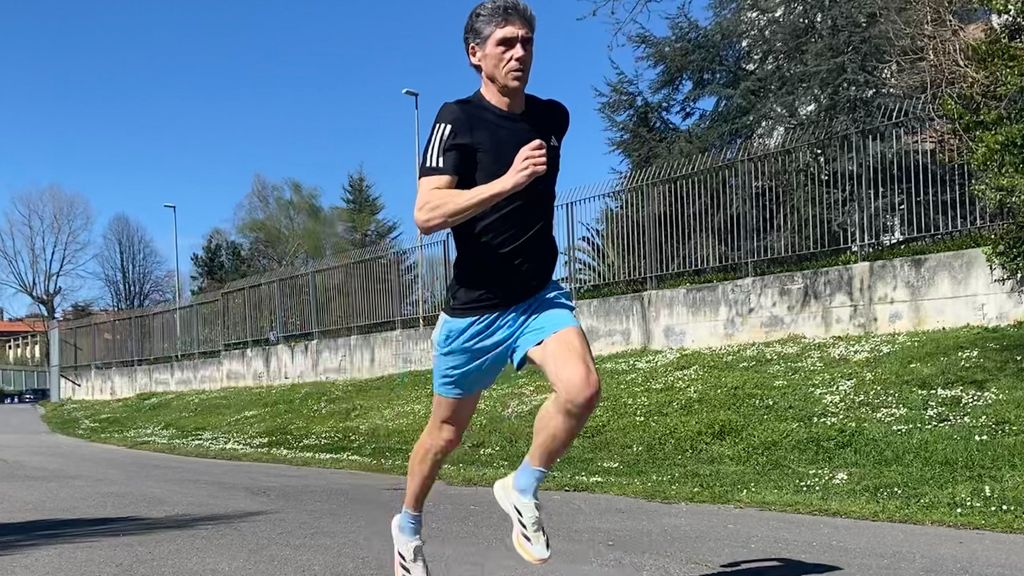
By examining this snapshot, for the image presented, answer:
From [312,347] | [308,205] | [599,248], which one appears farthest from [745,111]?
[308,205]

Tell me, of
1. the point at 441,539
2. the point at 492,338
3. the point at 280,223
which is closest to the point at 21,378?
the point at 280,223

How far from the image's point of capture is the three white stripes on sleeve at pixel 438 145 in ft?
11.6

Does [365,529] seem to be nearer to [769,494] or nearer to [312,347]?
[769,494]

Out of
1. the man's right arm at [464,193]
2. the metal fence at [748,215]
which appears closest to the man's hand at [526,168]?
the man's right arm at [464,193]

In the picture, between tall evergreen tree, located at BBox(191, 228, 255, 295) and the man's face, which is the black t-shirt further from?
→ tall evergreen tree, located at BBox(191, 228, 255, 295)

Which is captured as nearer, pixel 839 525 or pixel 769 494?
pixel 839 525

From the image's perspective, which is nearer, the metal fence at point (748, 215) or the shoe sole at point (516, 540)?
the shoe sole at point (516, 540)

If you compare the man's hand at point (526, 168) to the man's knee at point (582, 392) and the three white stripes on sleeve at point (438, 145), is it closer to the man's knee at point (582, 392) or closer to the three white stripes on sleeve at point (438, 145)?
the three white stripes on sleeve at point (438, 145)

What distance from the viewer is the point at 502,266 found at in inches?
145

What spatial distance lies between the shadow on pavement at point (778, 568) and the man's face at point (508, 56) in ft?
7.71

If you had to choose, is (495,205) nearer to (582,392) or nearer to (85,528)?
(582,392)

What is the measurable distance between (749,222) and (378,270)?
33.7 feet

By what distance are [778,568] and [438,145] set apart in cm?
250

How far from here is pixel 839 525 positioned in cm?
547
